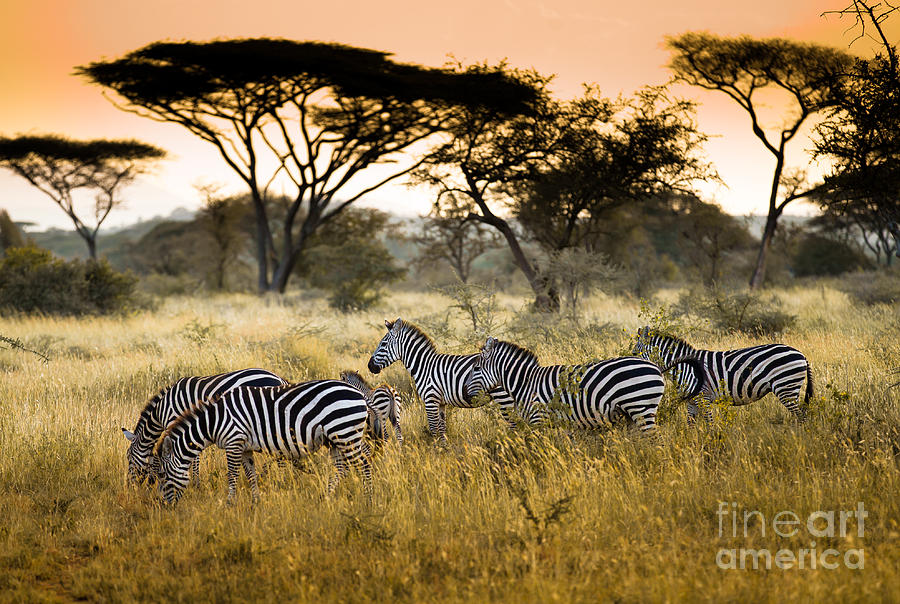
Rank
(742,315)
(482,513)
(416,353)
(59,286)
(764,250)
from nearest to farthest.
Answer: (482,513) < (416,353) < (742,315) < (59,286) < (764,250)

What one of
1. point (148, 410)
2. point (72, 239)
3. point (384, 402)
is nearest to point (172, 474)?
point (148, 410)

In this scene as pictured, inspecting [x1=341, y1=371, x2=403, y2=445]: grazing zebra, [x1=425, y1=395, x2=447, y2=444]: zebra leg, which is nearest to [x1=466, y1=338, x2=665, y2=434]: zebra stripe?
[x1=425, y1=395, x2=447, y2=444]: zebra leg

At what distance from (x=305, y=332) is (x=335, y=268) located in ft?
41.5

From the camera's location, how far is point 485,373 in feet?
21.5

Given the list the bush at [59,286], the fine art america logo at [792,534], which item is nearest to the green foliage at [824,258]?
the bush at [59,286]

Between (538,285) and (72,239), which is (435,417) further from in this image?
(72,239)

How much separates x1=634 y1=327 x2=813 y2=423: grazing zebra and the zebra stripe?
3.56 feet

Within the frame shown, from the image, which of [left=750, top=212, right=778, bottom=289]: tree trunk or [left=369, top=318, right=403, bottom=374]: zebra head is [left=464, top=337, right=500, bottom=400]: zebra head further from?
[left=750, top=212, right=778, bottom=289]: tree trunk

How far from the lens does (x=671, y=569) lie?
382 centimetres

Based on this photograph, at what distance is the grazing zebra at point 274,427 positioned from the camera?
216 inches

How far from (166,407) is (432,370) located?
258cm

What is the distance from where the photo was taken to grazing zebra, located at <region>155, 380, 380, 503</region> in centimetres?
550

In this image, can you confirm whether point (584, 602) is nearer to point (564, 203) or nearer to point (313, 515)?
point (313, 515)

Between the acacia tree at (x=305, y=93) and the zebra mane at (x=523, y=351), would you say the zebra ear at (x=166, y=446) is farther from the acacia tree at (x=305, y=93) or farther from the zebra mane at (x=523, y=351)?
the acacia tree at (x=305, y=93)
